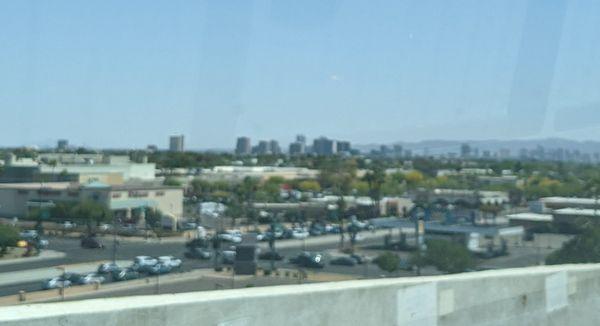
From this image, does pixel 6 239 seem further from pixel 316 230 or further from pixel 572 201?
pixel 572 201

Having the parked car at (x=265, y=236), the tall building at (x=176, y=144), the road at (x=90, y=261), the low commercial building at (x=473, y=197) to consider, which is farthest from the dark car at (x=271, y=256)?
the tall building at (x=176, y=144)

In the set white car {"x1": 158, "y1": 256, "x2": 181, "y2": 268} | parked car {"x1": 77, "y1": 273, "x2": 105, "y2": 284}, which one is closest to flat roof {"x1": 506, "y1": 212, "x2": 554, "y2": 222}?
white car {"x1": 158, "y1": 256, "x2": 181, "y2": 268}

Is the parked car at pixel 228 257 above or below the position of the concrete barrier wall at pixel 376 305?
below

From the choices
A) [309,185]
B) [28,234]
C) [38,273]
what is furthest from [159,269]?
[309,185]

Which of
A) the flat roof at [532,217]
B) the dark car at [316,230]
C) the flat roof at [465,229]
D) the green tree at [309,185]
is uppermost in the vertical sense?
the flat roof at [532,217]

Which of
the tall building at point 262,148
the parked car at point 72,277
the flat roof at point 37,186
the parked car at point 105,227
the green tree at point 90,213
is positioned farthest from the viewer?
the tall building at point 262,148

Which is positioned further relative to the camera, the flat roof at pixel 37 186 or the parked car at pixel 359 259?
the flat roof at pixel 37 186

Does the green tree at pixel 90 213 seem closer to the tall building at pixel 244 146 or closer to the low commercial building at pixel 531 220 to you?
the low commercial building at pixel 531 220
